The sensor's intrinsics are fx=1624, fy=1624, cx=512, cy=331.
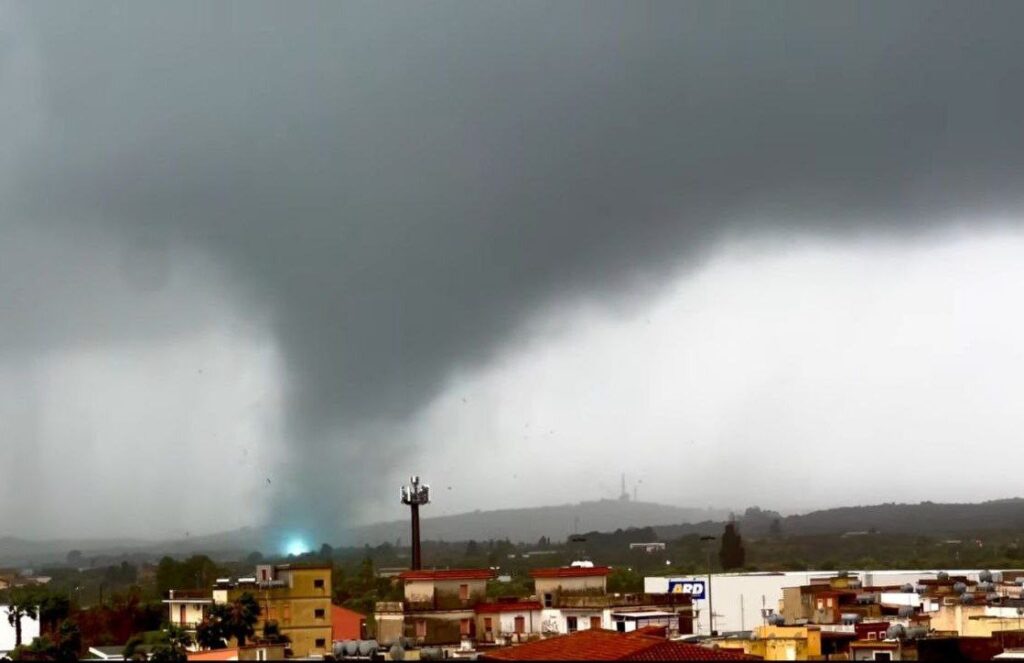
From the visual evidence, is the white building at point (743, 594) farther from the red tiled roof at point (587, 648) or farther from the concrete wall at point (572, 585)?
the red tiled roof at point (587, 648)

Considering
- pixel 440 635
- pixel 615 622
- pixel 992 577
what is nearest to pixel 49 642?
pixel 440 635

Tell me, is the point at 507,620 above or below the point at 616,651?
below

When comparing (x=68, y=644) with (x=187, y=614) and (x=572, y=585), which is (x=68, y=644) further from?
(x=572, y=585)

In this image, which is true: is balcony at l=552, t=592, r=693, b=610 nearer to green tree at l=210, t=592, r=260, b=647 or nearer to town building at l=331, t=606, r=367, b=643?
town building at l=331, t=606, r=367, b=643

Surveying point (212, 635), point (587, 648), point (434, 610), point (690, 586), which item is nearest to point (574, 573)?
point (434, 610)

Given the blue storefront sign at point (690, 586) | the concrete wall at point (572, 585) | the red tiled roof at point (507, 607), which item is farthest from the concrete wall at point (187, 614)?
the blue storefront sign at point (690, 586)

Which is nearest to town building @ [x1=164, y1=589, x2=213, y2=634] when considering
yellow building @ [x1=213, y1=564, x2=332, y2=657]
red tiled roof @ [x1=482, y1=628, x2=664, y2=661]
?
yellow building @ [x1=213, y1=564, x2=332, y2=657]

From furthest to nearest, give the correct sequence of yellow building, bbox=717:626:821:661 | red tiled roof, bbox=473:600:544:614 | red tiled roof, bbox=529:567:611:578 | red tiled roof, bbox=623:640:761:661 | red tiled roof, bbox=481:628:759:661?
red tiled roof, bbox=529:567:611:578, red tiled roof, bbox=473:600:544:614, yellow building, bbox=717:626:821:661, red tiled roof, bbox=481:628:759:661, red tiled roof, bbox=623:640:761:661

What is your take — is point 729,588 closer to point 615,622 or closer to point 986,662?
point 615,622
